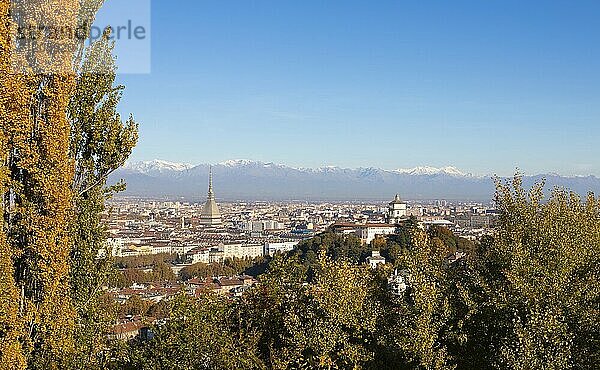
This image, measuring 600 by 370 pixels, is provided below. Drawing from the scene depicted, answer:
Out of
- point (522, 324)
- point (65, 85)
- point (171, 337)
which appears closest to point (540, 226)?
point (522, 324)

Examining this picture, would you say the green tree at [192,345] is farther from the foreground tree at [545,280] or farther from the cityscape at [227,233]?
the cityscape at [227,233]

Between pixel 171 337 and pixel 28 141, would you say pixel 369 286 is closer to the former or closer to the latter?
pixel 171 337

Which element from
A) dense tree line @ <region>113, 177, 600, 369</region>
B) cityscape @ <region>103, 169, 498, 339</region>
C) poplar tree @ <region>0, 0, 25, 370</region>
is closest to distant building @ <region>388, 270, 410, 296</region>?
dense tree line @ <region>113, 177, 600, 369</region>

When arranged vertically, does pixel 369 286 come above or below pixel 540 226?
below

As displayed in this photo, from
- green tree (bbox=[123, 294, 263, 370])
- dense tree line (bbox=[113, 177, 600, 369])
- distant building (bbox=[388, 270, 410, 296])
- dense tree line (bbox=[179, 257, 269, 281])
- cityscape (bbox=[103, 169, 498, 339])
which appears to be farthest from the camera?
dense tree line (bbox=[179, 257, 269, 281])

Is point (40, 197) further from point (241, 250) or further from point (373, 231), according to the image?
point (241, 250)

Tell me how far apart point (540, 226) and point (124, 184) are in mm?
6170

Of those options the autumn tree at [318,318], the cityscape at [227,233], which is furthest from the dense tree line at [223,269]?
the autumn tree at [318,318]

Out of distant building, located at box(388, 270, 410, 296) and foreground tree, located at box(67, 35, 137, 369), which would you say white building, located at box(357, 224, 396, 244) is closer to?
distant building, located at box(388, 270, 410, 296)

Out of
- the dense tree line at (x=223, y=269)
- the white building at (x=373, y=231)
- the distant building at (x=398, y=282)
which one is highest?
the distant building at (x=398, y=282)

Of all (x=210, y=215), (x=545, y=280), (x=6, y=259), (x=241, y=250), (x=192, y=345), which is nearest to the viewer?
(x=6, y=259)

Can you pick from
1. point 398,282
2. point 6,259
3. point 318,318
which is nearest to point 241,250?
point 398,282

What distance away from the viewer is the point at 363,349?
962 centimetres

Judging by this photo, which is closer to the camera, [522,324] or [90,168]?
[522,324]
